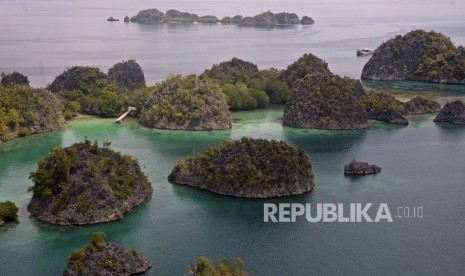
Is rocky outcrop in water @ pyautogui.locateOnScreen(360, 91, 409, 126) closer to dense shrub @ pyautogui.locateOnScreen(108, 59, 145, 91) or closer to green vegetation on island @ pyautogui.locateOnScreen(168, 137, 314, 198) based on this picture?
green vegetation on island @ pyautogui.locateOnScreen(168, 137, 314, 198)

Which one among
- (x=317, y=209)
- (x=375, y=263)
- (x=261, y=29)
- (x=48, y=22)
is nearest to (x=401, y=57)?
(x=317, y=209)

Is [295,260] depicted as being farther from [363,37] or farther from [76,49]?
[363,37]

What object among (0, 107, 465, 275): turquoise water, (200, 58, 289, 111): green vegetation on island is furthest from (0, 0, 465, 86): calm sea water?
(0, 107, 465, 275): turquoise water

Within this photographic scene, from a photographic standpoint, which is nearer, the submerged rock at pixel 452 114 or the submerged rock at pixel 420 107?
the submerged rock at pixel 452 114

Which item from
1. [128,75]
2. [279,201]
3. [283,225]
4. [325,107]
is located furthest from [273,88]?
[283,225]

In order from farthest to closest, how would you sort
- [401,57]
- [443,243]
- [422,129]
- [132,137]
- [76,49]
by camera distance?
1. [76,49]
2. [401,57]
3. [422,129]
4. [132,137]
5. [443,243]

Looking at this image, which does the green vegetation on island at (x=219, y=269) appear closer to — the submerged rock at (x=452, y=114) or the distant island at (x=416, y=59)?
the submerged rock at (x=452, y=114)

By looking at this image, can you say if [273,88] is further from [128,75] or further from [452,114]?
[452,114]

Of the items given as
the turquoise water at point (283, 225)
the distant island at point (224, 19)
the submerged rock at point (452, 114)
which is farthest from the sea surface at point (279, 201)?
the distant island at point (224, 19)
